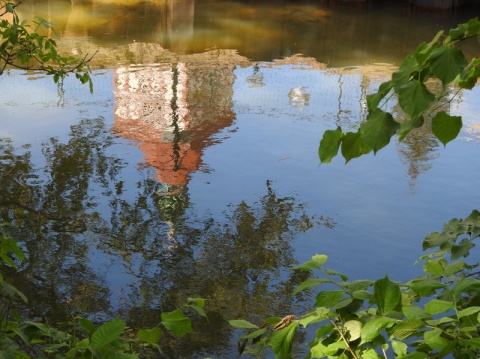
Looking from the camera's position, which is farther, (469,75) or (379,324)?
(469,75)

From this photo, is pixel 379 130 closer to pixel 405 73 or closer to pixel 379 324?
pixel 405 73

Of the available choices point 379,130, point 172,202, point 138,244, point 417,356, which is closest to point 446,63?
point 379,130

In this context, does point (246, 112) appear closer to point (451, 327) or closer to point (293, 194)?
point (293, 194)

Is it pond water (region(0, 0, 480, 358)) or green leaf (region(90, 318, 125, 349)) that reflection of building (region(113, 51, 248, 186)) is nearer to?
pond water (region(0, 0, 480, 358))

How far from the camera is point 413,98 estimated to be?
4.85ft

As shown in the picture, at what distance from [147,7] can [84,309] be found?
11288 mm

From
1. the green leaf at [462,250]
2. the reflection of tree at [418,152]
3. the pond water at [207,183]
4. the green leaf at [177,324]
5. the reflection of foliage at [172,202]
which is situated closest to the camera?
the green leaf at [177,324]

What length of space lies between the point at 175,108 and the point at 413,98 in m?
7.71

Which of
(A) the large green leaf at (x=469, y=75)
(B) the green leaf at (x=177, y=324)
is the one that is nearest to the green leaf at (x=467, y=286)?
(A) the large green leaf at (x=469, y=75)

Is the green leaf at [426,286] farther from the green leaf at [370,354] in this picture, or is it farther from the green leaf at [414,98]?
the green leaf at [414,98]

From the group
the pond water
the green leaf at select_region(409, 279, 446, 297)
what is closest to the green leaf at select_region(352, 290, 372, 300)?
the green leaf at select_region(409, 279, 446, 297)

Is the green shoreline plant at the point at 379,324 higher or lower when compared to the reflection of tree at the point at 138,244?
higher

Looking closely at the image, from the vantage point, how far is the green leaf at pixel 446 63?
150 centimetres

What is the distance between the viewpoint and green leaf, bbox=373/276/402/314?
5.38 ft
